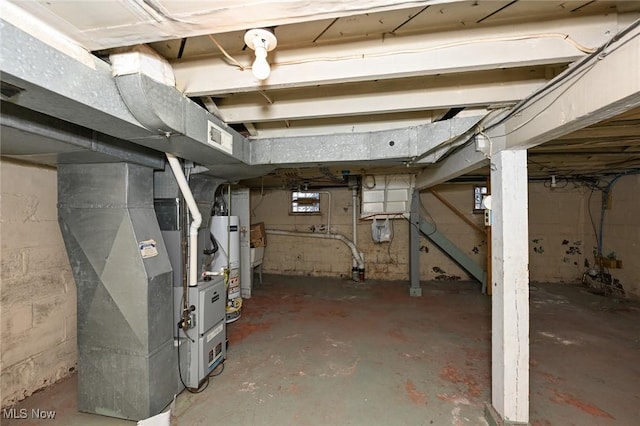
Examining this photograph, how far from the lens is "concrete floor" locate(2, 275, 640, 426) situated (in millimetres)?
1743

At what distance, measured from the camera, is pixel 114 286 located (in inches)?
65.1

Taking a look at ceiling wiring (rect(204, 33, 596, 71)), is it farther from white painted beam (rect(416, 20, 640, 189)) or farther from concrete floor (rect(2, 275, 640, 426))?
concrete floor (rect(2, 275, 640, 426))

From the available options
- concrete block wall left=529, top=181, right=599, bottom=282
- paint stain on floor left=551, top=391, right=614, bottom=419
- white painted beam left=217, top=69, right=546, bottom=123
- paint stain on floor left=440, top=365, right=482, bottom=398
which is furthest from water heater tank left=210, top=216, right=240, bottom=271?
concrete block wall left=529, top=181, right=599, bottom=282

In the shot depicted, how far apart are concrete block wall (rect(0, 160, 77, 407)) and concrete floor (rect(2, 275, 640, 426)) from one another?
0.20 meters

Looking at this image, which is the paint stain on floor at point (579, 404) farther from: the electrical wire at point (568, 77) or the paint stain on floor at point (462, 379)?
the electrical wire at point (568, 77)

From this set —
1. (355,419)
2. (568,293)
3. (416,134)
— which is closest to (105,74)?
(416,134)

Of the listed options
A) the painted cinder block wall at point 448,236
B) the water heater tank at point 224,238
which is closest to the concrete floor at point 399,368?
the water heater tank at point 224,238

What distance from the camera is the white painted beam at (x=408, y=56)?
0.99 meters

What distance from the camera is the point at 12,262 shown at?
1.75 meters

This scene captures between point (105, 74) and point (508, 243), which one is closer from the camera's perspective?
point (105, 74)

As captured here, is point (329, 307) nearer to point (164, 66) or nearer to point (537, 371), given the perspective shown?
point (537, 371)

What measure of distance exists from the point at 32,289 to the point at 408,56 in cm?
277

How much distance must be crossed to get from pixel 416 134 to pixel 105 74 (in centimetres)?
165

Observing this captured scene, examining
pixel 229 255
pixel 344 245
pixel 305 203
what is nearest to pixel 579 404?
pixel 229 255
